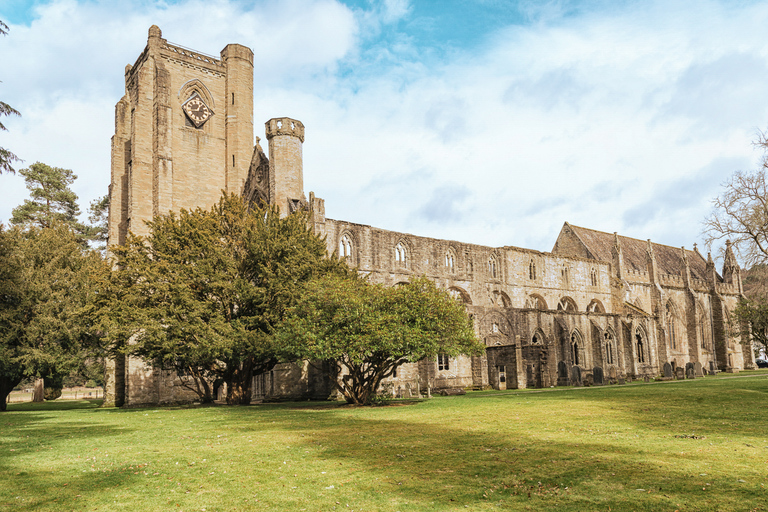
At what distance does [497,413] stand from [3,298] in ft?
81.6

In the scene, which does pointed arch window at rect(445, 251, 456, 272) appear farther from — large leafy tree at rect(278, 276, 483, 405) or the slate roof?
the slate roof

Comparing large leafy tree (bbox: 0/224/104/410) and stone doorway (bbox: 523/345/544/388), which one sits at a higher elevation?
large leafy tree (bbox: 0/224/104/410)

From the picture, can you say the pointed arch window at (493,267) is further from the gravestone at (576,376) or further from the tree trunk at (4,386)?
the tree trunk at (4,386)

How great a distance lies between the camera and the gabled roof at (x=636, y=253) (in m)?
57.8

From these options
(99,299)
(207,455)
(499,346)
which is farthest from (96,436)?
(499,346)

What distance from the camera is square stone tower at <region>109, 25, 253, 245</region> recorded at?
37.4m

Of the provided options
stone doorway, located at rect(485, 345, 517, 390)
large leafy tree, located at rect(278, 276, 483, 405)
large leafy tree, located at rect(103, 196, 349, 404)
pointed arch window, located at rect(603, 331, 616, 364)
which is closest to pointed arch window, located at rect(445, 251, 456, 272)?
stone doorway, located at rect(485, 345, 517, 390)

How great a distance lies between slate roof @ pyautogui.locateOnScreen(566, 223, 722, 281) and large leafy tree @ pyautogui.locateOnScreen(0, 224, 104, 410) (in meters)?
A: 45.1

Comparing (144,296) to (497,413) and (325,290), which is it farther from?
(497,413)

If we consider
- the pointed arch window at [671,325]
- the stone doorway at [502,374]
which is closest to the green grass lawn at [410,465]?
the stone doorway at [502,374]

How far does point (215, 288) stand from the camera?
25.2m

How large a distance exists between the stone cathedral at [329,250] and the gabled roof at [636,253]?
16.8 feet

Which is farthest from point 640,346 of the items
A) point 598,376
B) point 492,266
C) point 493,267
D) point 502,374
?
point 502,374

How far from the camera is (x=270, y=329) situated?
2483 centimetres
